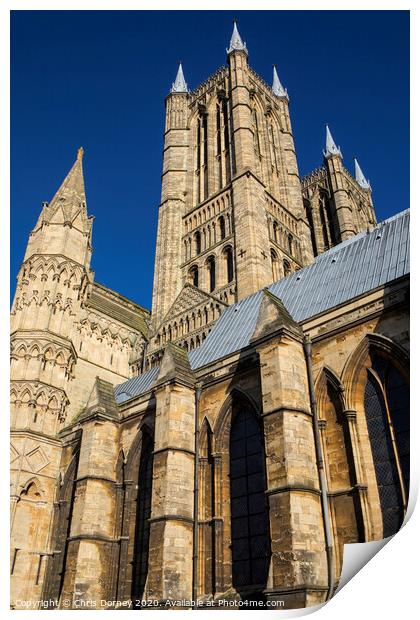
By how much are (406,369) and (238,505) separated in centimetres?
563

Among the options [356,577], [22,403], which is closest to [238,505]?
[356,577]

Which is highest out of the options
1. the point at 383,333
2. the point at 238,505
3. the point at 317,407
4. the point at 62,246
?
the point at 62,246

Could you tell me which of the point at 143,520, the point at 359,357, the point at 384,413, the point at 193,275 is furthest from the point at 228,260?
the point at 384,413

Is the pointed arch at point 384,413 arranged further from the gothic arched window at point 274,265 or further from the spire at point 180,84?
the spire at point 180,84

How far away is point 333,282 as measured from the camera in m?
16.7

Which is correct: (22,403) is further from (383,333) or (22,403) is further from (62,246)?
(383,333)

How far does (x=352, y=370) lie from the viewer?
12398 millimetres

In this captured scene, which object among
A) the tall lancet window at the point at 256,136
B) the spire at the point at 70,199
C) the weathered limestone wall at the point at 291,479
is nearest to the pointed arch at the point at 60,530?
the weathered limestone wall at the point at 291,479

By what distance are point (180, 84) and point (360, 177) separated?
21.4 meters

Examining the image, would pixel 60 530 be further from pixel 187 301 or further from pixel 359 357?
pixel 359 357

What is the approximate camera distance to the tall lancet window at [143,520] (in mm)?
15516

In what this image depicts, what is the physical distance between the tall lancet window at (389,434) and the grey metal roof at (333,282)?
8.00 feet

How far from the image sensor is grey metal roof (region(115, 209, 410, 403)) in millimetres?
14945

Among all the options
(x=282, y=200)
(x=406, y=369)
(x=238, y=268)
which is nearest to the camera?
(x=406, y=369)
